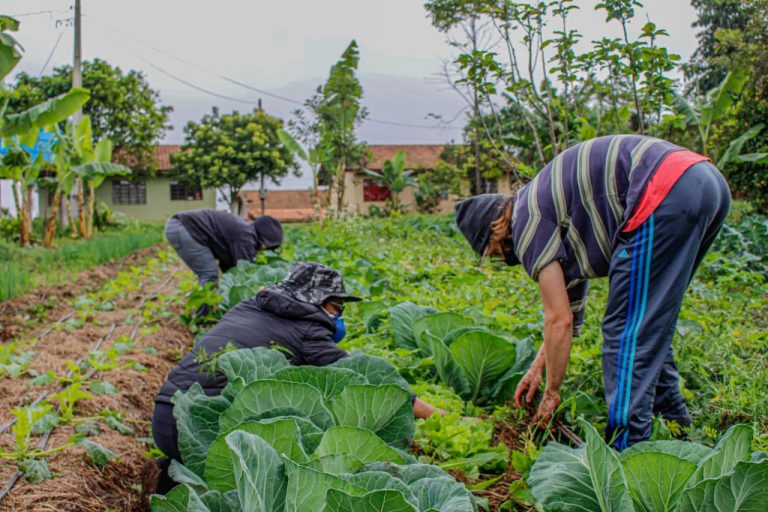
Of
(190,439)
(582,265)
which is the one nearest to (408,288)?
(582,265)

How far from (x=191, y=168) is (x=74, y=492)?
2841 centimetres

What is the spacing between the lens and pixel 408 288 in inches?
235

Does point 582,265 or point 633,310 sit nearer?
point 633,310

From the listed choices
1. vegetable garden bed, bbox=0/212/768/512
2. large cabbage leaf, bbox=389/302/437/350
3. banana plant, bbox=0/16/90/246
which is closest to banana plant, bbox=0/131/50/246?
banana plant, bbox=0/16/90/246

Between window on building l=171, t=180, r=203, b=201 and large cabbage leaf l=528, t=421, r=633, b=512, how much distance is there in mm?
33186

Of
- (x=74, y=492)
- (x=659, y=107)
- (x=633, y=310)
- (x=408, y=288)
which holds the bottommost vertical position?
(x=74, y=492)

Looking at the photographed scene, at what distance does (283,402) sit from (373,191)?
3153 centimetres

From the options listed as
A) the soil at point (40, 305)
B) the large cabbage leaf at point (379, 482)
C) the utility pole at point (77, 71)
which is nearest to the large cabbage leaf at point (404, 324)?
the large cabbage leaf at point (379, 482)

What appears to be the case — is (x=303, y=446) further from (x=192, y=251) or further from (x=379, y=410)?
(x=192, y=251)

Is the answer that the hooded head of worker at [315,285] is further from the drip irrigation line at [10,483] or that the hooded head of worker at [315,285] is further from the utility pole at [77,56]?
the utility pole at [77,56]

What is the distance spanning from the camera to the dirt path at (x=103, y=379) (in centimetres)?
272

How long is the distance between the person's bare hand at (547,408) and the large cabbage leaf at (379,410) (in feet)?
2.53

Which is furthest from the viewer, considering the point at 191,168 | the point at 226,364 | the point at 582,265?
the point at 191,168

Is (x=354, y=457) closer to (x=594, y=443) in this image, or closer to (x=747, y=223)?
(x=594, y=443)
